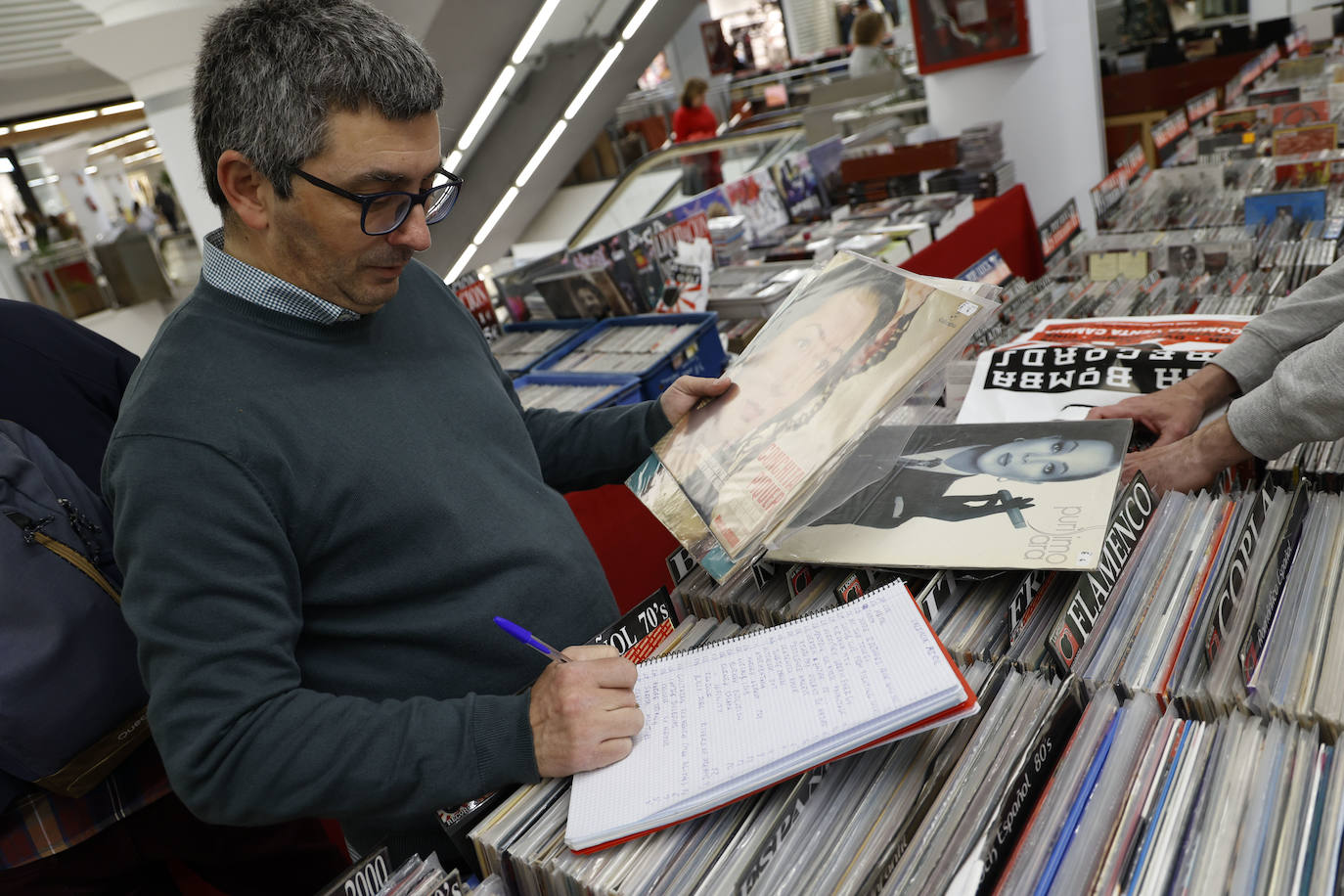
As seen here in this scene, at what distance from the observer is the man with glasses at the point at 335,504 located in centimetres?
99

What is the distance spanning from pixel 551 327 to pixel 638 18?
624cm

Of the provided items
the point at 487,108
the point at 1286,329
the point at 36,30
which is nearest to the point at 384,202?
the point at 1286,329

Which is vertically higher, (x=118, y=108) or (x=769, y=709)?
(x=118, y=108)

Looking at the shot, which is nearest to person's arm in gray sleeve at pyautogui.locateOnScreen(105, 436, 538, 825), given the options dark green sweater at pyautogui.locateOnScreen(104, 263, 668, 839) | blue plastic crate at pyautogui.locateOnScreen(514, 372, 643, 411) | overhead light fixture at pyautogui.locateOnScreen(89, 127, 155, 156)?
dark green sweater at pyautogui.locateOnScreen(104, 263, 668, 839)

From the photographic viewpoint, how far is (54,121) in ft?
30.3

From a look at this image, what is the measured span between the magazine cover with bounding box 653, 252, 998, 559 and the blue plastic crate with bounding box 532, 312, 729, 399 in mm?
1734

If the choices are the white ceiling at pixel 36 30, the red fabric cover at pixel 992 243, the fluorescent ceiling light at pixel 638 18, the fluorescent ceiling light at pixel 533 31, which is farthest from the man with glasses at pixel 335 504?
the fluorescent ceiling light at pixel 638 18

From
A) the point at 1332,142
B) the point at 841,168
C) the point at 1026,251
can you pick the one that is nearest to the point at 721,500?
the point at 1332,142

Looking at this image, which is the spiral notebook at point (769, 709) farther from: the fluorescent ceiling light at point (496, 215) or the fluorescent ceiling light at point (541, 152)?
the fluorescent ceiling light at point (496, 215)

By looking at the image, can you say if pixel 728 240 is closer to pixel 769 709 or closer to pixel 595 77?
pixel 769 709

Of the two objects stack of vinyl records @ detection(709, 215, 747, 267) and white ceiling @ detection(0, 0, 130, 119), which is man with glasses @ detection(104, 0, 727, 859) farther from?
white ceiling @ detection(0, 0, 130, 119)

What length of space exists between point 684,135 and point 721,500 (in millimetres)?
7006

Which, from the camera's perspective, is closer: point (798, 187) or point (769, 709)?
point (769, 709)

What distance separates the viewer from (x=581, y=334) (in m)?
3.56
